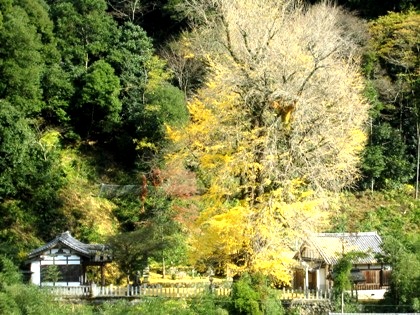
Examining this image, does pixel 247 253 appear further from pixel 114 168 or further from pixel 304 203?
pixel 114 168

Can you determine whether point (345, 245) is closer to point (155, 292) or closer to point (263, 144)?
A: point (155, 292)

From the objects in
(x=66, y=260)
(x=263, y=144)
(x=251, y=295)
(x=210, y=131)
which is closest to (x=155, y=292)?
(x=66, y=260)

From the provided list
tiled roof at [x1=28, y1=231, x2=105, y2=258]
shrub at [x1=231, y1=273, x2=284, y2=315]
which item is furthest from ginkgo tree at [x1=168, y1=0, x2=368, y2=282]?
tiled roof at [x1=28, y1=231, x2=105, y2=258]

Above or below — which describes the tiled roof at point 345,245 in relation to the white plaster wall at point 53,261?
above

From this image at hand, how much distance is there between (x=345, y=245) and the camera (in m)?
26.5

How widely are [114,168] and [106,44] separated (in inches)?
229

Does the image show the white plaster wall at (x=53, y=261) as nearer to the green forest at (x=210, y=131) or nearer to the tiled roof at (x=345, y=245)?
the green forest at (x=210, y=131)

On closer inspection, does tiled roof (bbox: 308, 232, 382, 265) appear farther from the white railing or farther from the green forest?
the white railing

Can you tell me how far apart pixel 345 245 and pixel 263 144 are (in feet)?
25.8

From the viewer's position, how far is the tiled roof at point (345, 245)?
25.6m

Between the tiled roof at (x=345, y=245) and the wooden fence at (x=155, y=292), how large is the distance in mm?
2034

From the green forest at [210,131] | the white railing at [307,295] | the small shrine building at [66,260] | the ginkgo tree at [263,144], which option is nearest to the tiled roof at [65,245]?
the small shrine building at [66,260]

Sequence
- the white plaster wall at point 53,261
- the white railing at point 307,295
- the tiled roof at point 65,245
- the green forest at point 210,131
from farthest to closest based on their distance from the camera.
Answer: the white plaster wall at point 53,261, the tiled roof at point 65,245, the white railing at point 307,295, the green forest at point 210,131

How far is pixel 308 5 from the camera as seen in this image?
39344mm
